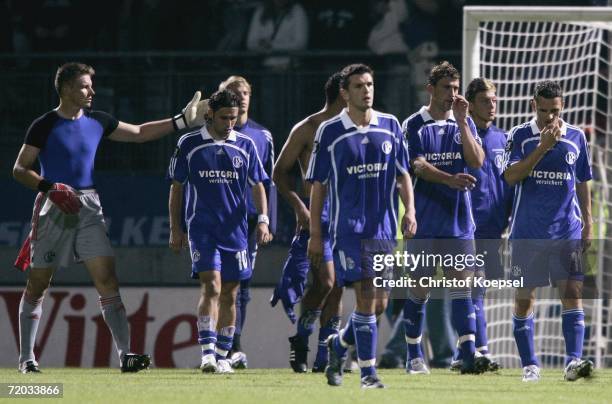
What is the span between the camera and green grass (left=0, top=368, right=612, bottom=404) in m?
8.38

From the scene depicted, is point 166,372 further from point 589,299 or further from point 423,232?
point 589,299

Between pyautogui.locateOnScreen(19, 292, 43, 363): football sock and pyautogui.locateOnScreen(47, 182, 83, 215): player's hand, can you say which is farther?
pyautogui.locateOnScreen(19, 292, 43, 363): football sock

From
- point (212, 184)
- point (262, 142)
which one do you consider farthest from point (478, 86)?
point (212, 184)

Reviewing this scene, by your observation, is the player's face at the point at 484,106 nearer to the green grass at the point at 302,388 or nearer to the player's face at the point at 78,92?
the green grass at the point at 302,388

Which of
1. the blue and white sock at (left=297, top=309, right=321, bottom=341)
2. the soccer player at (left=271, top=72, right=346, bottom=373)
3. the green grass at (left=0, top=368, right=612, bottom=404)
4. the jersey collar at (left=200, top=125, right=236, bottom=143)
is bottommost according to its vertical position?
the green grass at (left=0, top=368, right=612, bottom=404)

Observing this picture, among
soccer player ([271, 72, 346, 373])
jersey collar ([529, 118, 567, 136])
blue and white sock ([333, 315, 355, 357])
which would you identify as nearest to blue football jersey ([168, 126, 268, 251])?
soccer player ([271, 72, 346, 373])

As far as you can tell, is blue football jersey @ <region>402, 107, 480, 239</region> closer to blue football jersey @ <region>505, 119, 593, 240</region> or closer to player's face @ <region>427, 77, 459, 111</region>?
player's face @ <region>427, 77, 459, 111</region>

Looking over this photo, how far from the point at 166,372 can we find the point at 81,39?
22.8 feet

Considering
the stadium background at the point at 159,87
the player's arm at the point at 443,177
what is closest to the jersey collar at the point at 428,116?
the player's arm at the point at 443,177

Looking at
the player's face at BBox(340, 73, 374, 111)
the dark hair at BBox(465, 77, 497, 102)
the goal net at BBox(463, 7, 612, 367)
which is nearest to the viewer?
the player's face at BBox(340, 73, 374, 111)

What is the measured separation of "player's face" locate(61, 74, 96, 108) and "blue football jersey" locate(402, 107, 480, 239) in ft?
7.29

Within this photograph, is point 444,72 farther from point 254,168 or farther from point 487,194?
point 254,168

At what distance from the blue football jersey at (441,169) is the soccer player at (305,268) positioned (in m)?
0.67

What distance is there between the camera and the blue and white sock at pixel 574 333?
9.95 meters
